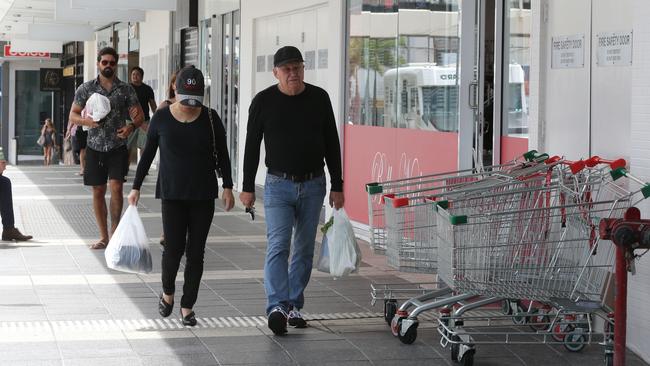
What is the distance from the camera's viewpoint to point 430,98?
36.5 ft

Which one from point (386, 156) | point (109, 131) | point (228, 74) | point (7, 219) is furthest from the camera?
point (228, 74)

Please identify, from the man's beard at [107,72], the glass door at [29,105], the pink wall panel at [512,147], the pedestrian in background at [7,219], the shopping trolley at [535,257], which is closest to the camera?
the shopping trolley at [535,257]

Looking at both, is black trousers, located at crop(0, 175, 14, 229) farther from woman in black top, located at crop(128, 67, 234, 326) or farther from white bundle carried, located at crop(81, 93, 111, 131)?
woman in black top, located at crop(128, 67, 234, 326)

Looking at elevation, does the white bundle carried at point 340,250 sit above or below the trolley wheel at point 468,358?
above

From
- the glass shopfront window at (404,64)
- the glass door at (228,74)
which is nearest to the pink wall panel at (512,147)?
the glass shopfront window at (404,64)

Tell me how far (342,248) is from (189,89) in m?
1.35

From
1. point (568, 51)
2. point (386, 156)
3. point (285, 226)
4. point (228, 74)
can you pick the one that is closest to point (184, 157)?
point (285, 226)

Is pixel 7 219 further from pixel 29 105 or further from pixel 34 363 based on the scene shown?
pixel 29 105

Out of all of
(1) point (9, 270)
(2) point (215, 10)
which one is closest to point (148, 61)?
(2) point (215, 10)

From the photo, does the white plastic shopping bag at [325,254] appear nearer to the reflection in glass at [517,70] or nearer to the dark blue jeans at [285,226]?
the dark blue jeans at [285,226]

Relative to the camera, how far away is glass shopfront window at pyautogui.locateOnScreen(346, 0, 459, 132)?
10703 millimetres

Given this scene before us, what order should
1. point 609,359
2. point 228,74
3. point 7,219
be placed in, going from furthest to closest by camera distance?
point 228,74 < point 7,219 < point 609,359

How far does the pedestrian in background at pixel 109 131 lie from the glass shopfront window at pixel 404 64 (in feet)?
8.52

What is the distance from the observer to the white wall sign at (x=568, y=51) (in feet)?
25.4
